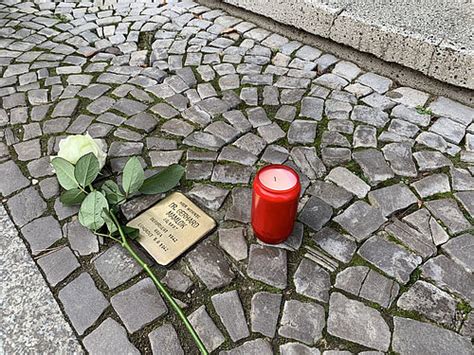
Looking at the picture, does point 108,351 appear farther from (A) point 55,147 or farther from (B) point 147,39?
(B) point 147,39

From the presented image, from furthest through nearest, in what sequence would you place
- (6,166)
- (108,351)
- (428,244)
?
(6,166) → (428,244) → (108,351)

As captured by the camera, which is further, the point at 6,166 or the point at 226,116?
the point at 226,116

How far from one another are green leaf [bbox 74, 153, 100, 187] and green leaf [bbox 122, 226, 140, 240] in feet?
1.01

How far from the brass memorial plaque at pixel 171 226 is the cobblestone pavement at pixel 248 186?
0.20ft

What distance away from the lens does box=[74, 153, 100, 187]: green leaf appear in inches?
78.4

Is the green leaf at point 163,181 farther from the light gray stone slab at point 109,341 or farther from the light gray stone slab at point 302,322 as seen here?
the light gray stone slab at point 302,322

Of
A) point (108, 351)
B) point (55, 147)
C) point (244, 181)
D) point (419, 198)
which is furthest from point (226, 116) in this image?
point (108, 351)

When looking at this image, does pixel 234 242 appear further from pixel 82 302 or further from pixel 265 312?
pixel 82 302

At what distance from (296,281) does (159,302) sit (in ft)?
1.92

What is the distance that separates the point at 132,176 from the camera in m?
2.01

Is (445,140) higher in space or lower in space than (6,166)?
higher

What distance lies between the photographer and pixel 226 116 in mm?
2689

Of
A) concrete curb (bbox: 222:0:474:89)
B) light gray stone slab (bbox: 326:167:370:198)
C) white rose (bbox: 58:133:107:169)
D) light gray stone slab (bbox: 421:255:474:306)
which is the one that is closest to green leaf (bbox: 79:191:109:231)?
white rose (bbox: 58:133:107:169)

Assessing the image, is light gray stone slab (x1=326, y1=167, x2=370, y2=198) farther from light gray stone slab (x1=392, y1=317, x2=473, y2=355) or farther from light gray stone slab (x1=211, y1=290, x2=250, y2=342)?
light gray stone slab (x1=211, y1=290, x2=250, y2=342)
